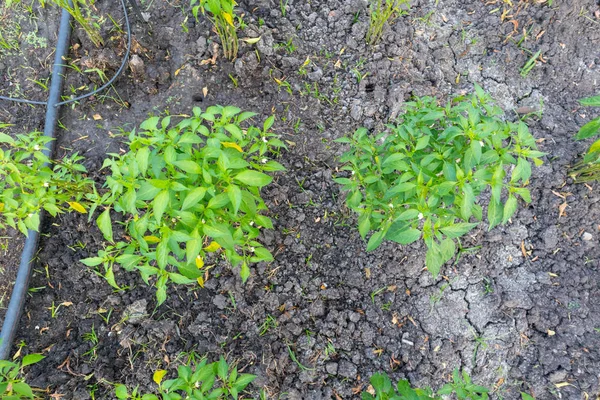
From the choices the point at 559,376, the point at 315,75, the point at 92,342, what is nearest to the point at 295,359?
the point at 92,342

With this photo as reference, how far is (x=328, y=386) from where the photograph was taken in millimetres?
2262

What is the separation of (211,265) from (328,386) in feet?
3.15

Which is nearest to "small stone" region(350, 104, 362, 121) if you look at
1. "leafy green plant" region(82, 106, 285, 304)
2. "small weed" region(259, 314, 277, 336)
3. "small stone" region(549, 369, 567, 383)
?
"leafy green plant" region(82, 106, 285, 304)

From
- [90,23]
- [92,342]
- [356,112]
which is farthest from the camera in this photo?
[90,23]

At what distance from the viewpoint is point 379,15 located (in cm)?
272

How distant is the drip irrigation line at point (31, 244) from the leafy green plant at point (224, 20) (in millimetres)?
992

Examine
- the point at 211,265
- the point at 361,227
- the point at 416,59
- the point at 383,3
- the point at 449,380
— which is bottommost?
the point at 449,380

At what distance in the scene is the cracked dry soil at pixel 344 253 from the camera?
7.54 feet

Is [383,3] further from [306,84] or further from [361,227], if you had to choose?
[361,227]

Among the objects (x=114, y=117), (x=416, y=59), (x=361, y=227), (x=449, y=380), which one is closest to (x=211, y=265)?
(x=361, y=227)

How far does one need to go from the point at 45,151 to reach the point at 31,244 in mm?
611

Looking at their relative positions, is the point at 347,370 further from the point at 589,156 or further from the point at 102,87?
the point at 102,87

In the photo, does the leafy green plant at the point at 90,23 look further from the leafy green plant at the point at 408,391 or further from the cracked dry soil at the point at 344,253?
the leafy green plant at the point at 408,391

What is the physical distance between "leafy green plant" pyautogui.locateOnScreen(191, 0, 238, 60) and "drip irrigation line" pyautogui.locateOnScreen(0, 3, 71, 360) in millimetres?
992
